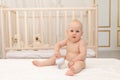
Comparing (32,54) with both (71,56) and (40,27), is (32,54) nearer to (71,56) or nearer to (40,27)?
(40,27)

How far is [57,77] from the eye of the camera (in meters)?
1.00

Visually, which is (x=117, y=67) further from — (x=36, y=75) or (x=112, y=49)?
(x=112, y=49)

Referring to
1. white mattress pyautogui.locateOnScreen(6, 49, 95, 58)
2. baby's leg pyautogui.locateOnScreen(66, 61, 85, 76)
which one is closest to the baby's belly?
baby's leg pyautogui.locateOnScreen(66, 61, 85, 76)

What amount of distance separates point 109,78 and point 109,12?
2.66 m

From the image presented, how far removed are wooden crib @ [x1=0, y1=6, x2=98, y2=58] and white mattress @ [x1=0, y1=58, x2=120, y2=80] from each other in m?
1.11

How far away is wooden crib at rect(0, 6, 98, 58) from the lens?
242 cm

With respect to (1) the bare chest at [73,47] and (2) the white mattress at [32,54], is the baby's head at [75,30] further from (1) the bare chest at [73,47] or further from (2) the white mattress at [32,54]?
(2) the white mattress at [32,54]

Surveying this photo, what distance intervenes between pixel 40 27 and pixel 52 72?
4.66 feet

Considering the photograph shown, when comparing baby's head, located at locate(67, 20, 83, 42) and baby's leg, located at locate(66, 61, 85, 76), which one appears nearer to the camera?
baby's leg, located at locate(66, 61, 85, 76)

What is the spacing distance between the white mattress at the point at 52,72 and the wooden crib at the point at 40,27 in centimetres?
111

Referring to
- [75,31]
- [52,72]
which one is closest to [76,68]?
[52,72]

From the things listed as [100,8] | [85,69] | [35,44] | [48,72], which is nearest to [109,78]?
[85,69]

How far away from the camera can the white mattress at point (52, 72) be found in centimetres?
100

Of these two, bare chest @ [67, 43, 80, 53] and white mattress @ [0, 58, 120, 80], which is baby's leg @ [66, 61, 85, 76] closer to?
white mattress @ [0, 58, 120, 80]
